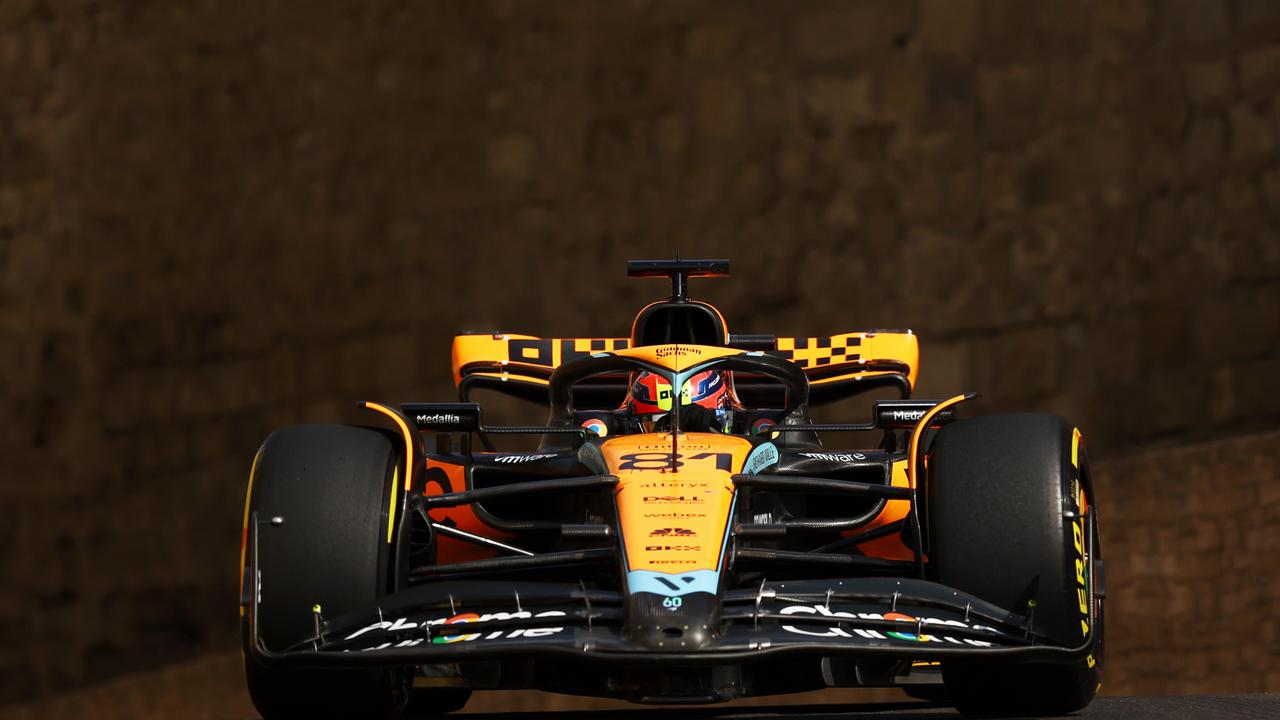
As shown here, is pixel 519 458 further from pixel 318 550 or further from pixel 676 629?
pixel 676 629

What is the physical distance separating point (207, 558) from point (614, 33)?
198 inches

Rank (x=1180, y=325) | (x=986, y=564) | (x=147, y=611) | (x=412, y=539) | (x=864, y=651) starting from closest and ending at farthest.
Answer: (x=864, y=651) → (x=986, y=564) → (x=412, y=539) → (x=1180, y=325) → (x=147, y=611)

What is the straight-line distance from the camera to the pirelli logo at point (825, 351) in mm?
10078

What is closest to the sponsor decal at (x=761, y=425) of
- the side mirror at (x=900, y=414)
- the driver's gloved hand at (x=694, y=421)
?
the driver's gloved hand at (x=694, y=421)

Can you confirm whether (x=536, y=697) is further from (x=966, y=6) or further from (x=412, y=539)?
(x=412, y=539)

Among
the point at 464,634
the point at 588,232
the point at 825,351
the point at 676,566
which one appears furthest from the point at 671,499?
the point at 588,232

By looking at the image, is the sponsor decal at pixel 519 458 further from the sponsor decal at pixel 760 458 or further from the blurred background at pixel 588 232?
the blurred background at pixel 588 232

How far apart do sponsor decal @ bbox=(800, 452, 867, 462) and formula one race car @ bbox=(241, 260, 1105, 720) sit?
2 centimetres

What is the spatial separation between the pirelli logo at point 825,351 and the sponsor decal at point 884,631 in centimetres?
393

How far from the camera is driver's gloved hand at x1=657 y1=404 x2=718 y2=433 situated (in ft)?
26.5

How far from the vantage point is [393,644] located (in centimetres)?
611

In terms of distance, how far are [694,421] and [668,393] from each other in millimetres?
222

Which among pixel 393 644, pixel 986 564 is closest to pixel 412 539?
pixel 393 644

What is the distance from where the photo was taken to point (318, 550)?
659 cm
